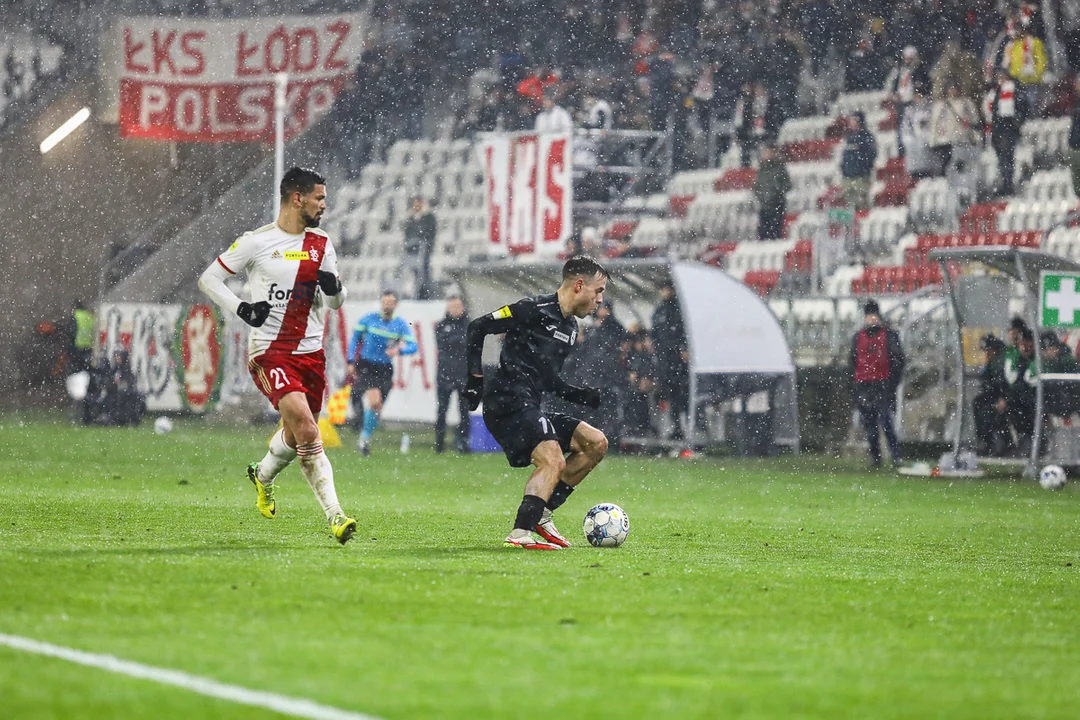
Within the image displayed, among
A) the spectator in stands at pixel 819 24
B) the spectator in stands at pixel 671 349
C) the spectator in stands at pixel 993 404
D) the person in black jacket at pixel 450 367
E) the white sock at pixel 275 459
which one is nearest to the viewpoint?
the white sock at pixel 275 459

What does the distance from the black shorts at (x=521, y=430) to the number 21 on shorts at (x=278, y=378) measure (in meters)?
1.09

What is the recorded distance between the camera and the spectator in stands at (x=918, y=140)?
25422mm

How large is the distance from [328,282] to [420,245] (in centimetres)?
1964

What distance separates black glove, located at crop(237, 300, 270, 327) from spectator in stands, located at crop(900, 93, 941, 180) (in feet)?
58.9

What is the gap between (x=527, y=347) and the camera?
9461 mm

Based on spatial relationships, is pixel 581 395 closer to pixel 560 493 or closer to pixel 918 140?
pixel 560 493

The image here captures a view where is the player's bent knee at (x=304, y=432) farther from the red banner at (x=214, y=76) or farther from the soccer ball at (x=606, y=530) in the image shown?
the red banner at (x=214, y=76)

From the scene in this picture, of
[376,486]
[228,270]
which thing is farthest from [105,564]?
[376,486]

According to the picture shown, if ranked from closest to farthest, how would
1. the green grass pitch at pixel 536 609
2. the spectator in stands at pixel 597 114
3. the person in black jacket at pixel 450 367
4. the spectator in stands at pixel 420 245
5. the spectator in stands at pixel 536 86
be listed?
the green grass pitch at pixel 536 609, the person in black jacket at pixel 450 367, the spectator in stands at pixel 597 114, the spectator in stands at pixel 420 245, the spectator in stands at pixel 536 86

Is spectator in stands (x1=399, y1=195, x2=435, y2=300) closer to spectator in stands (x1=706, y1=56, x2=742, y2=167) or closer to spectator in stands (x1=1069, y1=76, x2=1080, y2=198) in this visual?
spectator in stands (x1=706, y1=56, x2=742, y2=167)

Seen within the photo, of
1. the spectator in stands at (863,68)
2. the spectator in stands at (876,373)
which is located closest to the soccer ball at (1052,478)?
the spectator in stands at (876,373)

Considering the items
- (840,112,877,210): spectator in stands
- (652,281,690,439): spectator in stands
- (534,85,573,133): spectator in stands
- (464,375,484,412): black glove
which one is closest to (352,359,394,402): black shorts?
(652,281,690,439): spectator in stands

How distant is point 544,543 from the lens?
950 centimetres

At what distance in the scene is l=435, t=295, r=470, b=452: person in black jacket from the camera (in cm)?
2144
